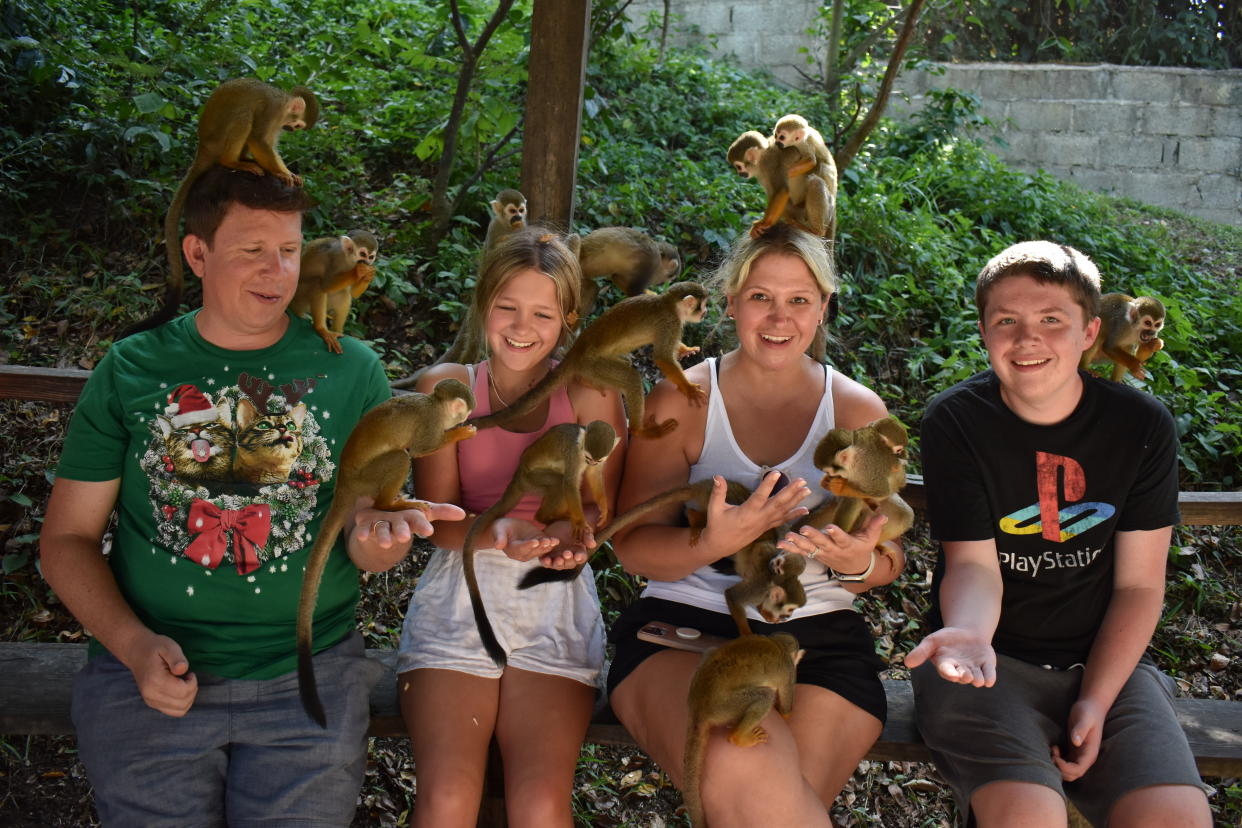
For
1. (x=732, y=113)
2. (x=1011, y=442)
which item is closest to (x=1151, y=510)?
(x=1011, y=442)

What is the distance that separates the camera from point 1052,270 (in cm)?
226

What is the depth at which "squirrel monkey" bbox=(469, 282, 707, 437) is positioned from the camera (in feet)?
7.79

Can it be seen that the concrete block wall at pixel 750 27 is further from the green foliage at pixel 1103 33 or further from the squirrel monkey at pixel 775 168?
the squirrel monkey at pixel 775 168

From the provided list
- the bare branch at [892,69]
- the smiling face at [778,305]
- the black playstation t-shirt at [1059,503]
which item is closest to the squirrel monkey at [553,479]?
the smiling face at [778,305]

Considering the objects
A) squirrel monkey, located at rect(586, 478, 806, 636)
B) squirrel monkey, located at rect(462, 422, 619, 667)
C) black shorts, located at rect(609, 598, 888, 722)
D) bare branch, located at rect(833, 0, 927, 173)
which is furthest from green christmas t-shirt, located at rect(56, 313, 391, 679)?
bare branch, located at rect(833, 0, 927, 173)

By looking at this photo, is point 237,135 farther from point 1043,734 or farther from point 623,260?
point 1043,734

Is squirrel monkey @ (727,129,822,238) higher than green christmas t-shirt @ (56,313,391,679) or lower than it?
higher

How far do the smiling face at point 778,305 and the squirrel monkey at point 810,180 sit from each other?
0.46 metres

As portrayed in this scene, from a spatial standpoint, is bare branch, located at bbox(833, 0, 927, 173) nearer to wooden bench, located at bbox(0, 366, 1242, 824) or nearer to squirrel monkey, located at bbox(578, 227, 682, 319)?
squirrel monkey, located at bbox(578, 227, 682, 319)

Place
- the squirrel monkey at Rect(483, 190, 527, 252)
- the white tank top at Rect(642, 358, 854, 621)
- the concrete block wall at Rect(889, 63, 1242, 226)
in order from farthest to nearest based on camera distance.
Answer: the concrete block wall at Rect(889, 63, 1242, 226) < the squirrel monkey at Rect(483, 190, 527, 252) < the white tank top at Rect(642, 358, 854, 621)

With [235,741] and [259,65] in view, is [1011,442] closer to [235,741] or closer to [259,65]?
[235,741]

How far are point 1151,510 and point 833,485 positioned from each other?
79 centimetres

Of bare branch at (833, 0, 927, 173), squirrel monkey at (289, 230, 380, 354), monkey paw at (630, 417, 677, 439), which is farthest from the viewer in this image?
bare branch at (833, 0, 927, 173)

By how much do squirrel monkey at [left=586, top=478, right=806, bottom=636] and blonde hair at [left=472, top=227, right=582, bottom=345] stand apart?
52 centimetres
